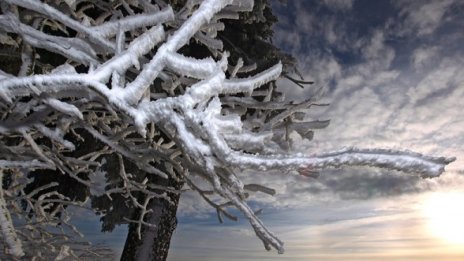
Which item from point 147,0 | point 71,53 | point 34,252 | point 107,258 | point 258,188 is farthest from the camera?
point 107,258

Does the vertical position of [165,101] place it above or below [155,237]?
below

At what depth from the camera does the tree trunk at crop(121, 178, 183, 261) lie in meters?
6.04

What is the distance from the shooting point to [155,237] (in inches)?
240

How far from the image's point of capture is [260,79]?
1.96 metres

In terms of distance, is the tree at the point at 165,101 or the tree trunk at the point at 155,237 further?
the tree trunk at the point at 155,237

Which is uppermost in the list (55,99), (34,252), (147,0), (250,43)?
(250,43)

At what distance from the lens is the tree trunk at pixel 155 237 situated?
A: 6039 mm

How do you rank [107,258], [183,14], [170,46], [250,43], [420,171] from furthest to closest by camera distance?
[250,43] → [107,258] → [183,14] → [170,46] → [420,171]

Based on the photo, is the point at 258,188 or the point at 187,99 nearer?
the point at 187,99

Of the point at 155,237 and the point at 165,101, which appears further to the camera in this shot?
the point at 155,237

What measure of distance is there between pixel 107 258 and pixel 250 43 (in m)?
3.81

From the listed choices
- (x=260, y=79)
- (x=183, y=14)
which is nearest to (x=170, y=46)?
(x=260, y=79)

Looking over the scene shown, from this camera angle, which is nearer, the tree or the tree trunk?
the tree

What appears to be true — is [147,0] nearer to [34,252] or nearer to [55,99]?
[55,99]
